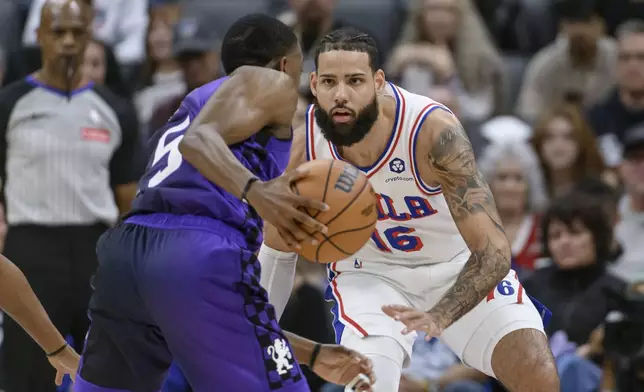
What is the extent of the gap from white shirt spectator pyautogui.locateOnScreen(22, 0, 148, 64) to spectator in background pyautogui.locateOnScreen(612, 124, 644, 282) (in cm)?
425

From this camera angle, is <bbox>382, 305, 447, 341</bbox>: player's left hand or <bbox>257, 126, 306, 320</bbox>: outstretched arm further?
<bbox>257, 126, 306, 320</bbox>: outstretched arm

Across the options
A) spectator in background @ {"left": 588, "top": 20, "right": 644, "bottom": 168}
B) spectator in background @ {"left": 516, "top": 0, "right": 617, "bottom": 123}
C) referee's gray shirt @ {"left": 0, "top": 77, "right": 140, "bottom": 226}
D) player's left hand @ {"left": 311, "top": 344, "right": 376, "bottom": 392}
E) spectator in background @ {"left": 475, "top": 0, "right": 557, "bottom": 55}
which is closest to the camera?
player's left hand @ {"left": 311, "top": 344, "right": 376, "bottom": 392}

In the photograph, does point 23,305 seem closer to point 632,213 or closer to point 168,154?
point 168,154

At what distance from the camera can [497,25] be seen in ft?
36.2

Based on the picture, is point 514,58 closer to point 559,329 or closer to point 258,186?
point 559,329

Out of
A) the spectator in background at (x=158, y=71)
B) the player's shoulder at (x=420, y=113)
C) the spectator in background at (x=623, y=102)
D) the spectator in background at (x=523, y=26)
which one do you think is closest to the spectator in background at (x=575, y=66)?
the spectator in background at (x=623, y=102)

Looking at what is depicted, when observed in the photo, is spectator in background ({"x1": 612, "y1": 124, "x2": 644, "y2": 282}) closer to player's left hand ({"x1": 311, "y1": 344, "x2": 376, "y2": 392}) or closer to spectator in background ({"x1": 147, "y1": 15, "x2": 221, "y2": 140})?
spectator in background ({"x1": 147, "y1": 15, "x2": 221, "y2": 140})

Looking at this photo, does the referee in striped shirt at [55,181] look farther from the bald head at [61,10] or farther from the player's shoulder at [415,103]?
the player's shoulder at [415,103]

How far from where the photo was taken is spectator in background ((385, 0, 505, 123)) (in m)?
9.77

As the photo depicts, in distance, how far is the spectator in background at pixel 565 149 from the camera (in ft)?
29.8

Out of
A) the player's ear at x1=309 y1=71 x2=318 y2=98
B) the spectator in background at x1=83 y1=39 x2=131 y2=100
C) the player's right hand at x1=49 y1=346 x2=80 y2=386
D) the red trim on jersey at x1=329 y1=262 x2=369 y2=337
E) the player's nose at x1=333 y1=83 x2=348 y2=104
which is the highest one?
the player's nose at x1=333 y1=83 x2=348 y2=104

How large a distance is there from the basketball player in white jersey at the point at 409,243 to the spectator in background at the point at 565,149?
3657 mm

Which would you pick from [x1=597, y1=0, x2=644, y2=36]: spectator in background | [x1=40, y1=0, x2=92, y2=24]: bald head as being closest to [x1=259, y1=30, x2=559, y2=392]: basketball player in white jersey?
[x1=40, y1=0, x2=92, y2=24]: bald head

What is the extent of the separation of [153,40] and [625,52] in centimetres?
385
